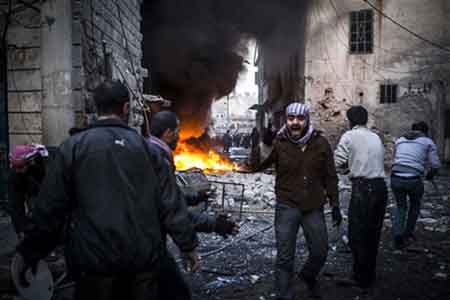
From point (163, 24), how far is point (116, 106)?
14.4 m

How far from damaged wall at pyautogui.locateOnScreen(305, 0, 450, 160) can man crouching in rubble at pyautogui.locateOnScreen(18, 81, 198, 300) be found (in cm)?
1385

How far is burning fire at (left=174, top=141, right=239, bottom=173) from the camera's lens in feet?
53.2

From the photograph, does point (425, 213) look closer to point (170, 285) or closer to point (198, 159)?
point (170, 285)

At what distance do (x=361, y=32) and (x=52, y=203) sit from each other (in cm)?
1507

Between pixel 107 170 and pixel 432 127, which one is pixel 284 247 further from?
pixel 432 127

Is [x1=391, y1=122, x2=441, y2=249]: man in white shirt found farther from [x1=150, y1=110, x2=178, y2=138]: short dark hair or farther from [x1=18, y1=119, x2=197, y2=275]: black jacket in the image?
[x1=18, y1=119, x2=197, y2=275]: black jacket

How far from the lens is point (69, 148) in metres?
1.90

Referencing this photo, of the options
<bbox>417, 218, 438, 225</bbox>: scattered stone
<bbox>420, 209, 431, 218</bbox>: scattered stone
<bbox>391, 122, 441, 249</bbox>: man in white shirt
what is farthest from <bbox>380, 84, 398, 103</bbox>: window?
<bbox>391, 122, 441, 249</bbox>: man in white shirt

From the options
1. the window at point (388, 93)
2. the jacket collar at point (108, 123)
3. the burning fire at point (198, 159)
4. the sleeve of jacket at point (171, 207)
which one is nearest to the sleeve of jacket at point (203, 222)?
the sleeve of jacket at point (171, 207)

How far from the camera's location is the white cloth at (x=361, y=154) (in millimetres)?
3914

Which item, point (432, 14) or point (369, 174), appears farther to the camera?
point (432, 14)

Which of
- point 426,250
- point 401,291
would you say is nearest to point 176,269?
point 401,291

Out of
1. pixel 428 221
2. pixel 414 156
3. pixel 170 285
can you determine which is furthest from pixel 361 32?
pixel 170 285

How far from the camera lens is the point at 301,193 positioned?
11.3ft
